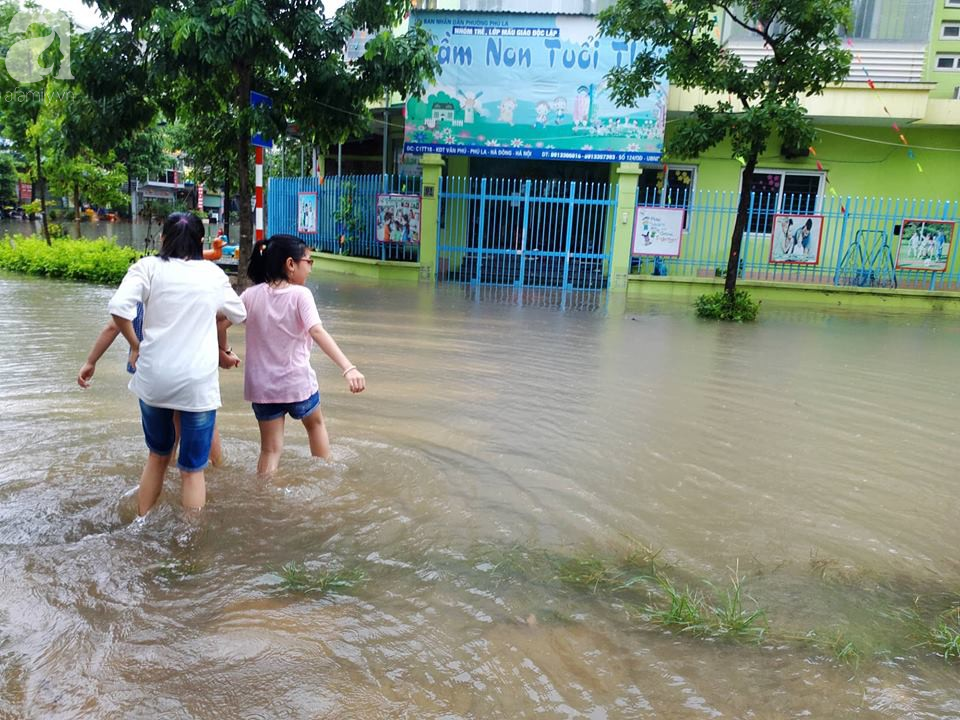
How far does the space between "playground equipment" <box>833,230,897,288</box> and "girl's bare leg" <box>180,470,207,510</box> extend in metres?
14.6

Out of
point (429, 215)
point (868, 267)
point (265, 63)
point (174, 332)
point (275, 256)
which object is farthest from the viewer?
point (429, 215)

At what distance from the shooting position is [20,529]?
11.8ft

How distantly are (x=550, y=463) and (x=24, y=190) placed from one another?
56.6m

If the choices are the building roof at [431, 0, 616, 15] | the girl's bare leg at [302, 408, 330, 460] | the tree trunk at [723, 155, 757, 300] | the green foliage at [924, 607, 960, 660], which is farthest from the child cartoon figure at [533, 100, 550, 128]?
the green foliage at [924, 607, 960, 660]

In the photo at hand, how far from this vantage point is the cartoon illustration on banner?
633 inches

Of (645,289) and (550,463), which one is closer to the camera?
(550,463)

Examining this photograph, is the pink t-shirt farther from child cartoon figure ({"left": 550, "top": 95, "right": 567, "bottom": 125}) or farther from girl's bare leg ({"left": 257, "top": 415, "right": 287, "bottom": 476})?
child cartoon figure ({"left": 550, "top": 95, "right": 567, "bottom": 125})

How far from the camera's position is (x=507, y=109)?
15.5 m

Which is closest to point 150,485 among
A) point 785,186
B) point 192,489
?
point 192,489

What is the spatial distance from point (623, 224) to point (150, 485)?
13.2 meters

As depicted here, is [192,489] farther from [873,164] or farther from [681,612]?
[873,164]

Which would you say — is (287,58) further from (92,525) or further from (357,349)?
(92,525)

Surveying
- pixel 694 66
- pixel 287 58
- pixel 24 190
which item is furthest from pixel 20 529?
pixel 24 190

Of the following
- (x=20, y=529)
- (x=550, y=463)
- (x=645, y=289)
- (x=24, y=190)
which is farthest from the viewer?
(x=24, y=190)
